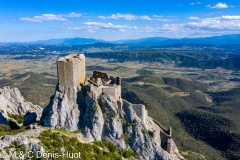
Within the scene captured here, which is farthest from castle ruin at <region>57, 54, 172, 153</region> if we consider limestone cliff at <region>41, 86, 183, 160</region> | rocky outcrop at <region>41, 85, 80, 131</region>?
rocky outcrop at <region>41, 85, 80, 131</region>

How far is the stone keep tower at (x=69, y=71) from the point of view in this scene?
49.9 m

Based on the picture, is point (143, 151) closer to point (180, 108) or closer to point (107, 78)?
point (107, 78)

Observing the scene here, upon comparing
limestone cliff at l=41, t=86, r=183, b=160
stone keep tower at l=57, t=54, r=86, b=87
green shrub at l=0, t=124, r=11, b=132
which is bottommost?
green shrub at l=0, t=124, r=11, b=132

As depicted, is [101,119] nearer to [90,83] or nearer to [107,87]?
[107,87]

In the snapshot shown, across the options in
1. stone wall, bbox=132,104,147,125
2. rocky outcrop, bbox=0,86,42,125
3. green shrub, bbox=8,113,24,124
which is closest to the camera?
stone wall, bbox=132,104,147,125

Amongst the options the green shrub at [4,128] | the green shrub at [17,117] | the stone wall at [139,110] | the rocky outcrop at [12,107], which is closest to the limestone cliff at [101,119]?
the stone wall at [139,110]

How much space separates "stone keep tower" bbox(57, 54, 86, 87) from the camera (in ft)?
164

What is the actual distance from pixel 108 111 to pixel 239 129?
4495 inches

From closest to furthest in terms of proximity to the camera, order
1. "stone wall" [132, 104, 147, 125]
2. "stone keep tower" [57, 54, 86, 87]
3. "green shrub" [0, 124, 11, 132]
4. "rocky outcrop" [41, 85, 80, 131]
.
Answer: "rocky outcrop" [41, 85, 80, 131]
"stone keep tower" [57, 54, 86, 87]
"stone wall" [132, 104, 147, 125]
"green shrub" [0, 124, 11, 132]

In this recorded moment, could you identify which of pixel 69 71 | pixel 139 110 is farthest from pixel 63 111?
pixel 139 110

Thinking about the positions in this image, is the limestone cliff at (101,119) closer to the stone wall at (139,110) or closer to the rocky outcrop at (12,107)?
the stone wall at (139,110)

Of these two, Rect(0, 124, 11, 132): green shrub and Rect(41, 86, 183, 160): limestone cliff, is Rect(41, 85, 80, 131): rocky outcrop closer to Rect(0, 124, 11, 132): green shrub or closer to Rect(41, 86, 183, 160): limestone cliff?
Rect(41, 86, 183, 160): limestone cliff

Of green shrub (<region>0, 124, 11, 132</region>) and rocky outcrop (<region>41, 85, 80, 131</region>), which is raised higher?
rocky outcrop (<region>41, 85, 80, 131</region>)

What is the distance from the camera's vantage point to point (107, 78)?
6200 centimetres
